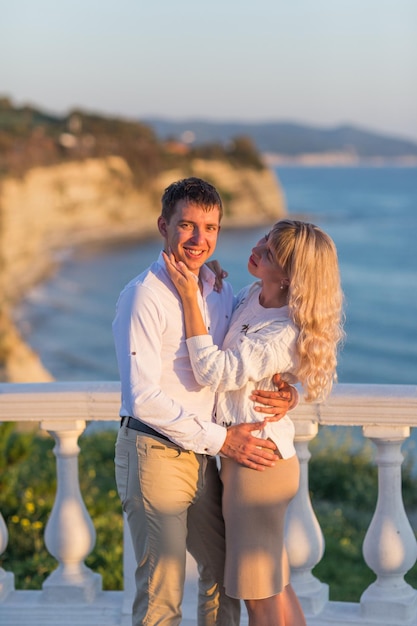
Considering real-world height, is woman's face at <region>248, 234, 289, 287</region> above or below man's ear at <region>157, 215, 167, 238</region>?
below

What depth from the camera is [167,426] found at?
8.54 ft

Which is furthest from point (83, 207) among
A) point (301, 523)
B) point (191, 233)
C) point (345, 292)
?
point (191, 233)

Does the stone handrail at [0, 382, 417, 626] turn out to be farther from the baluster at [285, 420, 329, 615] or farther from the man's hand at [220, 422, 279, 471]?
the man's hand at [220, 422, 279, 471]

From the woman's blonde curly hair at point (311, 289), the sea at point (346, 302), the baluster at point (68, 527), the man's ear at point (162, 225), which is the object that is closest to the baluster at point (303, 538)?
the sea at point (346, 302)

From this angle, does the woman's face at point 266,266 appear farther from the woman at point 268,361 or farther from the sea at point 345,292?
the sea at point 345,292

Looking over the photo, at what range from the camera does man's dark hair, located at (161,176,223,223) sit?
268 centimetres

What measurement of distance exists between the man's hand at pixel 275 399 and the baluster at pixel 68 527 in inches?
34.8

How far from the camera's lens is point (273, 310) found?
2711 mm

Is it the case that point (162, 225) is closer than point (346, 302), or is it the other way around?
point (162, 225)

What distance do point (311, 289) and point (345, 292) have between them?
22798 millimetres

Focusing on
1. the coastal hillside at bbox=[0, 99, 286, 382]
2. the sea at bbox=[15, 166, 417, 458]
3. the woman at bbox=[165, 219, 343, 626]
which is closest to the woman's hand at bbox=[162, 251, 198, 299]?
the woman at bbox=[165, 219, 343, 626]

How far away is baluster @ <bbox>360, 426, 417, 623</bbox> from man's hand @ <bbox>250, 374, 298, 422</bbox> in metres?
0.56

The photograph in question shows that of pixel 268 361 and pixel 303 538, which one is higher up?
pixel 268 361

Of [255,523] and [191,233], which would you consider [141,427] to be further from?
[191,233]
